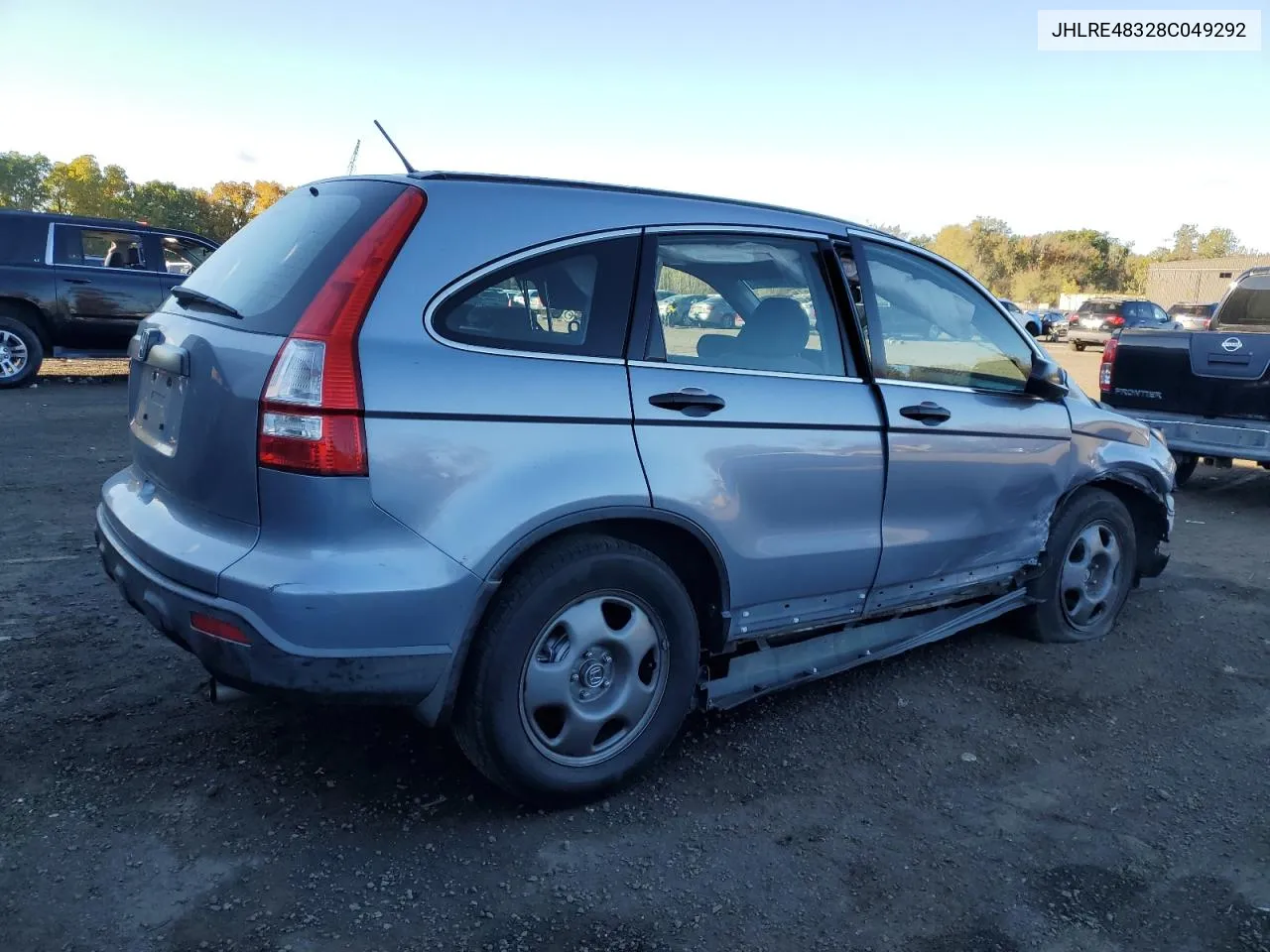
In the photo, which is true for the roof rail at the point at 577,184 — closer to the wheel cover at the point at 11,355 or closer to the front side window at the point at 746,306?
the front side window at the point at 746,306

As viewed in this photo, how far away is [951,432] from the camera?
12.7 feet

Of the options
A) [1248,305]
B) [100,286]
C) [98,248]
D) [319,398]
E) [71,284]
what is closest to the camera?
[319,398]

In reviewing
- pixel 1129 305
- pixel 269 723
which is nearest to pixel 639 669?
pixel 269 723

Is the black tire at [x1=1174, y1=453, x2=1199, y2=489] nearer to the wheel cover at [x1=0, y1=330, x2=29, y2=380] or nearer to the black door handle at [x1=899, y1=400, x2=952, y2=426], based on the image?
the black door handle at [x1=899, y1=400, x2=952, y2=426]

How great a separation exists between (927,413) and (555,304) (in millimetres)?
1586

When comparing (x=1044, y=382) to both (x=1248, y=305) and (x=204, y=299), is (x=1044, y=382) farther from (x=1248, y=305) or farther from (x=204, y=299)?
(x=1248, y=305)

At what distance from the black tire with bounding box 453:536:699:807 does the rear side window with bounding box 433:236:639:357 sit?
23.3 inches

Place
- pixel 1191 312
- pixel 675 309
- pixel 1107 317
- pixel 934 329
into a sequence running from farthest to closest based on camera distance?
1. pixel 1107 317
2. pixel 1191 312
3. pixel 934 329
4. pixel 675 309

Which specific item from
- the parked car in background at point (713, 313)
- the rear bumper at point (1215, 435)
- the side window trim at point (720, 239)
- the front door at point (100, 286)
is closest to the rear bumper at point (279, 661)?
the side window trim at point (720, 239)

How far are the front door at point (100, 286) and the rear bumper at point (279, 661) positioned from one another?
10272 mm

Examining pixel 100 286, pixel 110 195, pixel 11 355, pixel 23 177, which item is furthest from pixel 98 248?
pixel 23 177

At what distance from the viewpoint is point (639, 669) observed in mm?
3166

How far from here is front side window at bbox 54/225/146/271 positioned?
456 inches

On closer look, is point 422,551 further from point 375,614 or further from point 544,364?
point 544,364
